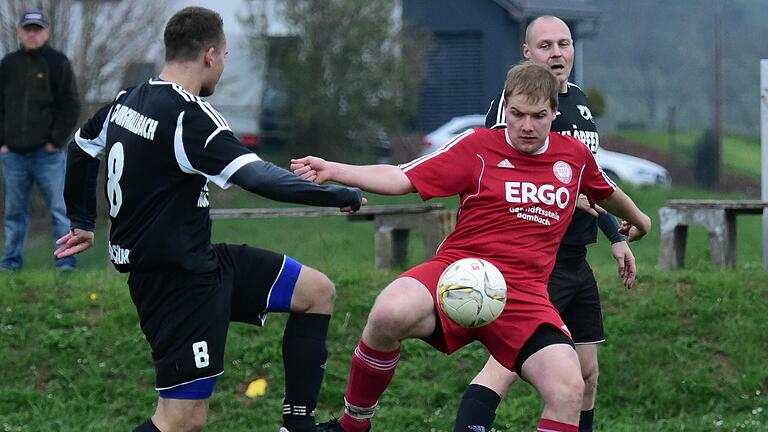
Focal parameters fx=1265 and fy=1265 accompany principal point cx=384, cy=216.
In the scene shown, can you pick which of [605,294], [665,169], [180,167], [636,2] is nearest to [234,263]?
[180,167]

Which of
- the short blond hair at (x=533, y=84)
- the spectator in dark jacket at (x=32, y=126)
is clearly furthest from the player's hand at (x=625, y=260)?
the spectator in dark jacket at (x=32, y=126)

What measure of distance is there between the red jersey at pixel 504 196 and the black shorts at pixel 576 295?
473mm

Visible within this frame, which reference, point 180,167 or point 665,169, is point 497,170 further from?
point 665,169

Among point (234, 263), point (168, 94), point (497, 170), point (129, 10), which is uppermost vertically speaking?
point (129, 10)

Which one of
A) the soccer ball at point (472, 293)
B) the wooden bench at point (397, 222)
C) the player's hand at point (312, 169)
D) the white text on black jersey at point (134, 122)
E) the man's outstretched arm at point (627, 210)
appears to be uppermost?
the white text on black jersey at point (134, 122)

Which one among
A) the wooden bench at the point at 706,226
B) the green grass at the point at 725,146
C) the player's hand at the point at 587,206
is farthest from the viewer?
the green grass at the point at 725,146

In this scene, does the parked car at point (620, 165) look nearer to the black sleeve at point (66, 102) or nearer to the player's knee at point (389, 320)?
the black sleeve at point (66, 102)

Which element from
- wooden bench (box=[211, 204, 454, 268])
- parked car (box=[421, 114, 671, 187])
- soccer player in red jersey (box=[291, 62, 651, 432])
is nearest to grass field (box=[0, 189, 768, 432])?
wooden bench (box=[211, 204, 454, 268])

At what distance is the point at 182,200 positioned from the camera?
536cm

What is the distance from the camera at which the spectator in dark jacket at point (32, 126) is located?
10180 mm

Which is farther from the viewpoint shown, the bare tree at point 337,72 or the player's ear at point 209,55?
the bare tree at point 337,72

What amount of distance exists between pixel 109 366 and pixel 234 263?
2844 millimetres

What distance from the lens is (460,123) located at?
25.4 m

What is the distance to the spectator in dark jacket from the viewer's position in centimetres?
1018
